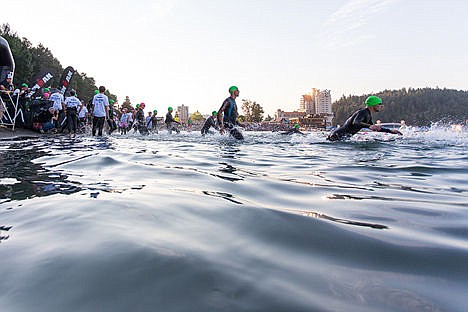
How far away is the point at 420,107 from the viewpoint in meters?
125

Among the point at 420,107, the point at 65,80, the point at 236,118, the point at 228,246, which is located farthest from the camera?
the point at 420,107

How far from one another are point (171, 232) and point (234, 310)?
705mm

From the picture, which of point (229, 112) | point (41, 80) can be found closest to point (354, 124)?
point (229, 112)

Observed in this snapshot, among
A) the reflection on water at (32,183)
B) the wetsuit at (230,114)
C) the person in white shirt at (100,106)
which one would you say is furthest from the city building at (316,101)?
the reflection on water at (32,183)

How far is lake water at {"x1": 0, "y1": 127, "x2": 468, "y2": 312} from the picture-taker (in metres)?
0.91

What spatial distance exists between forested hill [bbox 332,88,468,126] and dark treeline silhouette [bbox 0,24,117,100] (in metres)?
106

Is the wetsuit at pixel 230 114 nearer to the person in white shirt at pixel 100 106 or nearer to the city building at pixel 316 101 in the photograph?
the person in white shirt at pixel 100 106

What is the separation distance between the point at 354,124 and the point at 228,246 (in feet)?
24.0

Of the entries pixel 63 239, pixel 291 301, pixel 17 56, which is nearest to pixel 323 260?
pixel 291 301

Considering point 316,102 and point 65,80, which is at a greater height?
point 316,102

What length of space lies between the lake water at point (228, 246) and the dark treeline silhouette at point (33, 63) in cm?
2609

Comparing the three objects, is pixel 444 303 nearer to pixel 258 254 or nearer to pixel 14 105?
pixel 258 254

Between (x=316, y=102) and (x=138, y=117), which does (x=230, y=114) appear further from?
(x=316, y=102)

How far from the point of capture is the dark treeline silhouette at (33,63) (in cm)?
3653
